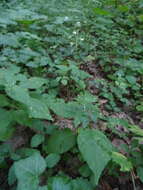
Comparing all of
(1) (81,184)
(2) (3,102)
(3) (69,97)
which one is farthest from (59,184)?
(3) (69,97)

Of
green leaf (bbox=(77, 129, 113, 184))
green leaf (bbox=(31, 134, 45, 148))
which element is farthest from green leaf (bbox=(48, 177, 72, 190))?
green leaf (bbox=(31, 134, 45, 148))

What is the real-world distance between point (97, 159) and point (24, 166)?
0.39 meters

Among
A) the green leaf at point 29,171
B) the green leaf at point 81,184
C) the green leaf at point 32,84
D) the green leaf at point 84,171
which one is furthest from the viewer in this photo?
the green leaf at point 32,84

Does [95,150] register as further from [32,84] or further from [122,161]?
[32,84]

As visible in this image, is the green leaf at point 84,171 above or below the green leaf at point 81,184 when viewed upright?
below

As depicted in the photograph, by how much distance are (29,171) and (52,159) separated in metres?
0.20

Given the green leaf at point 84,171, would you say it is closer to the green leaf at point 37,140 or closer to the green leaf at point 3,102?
the green leaf at point 37,140

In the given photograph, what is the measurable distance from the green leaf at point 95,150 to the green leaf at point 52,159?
0.18 meters

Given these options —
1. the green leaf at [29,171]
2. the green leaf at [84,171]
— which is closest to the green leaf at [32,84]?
the green leaf at [29,171]

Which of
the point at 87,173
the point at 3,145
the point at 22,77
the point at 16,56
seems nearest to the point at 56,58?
the point at 16,56

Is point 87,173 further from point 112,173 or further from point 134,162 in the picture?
point 134,162

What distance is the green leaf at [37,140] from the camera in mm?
1417

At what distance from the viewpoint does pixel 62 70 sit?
1993 millimetres

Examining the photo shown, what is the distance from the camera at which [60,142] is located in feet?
4.60
